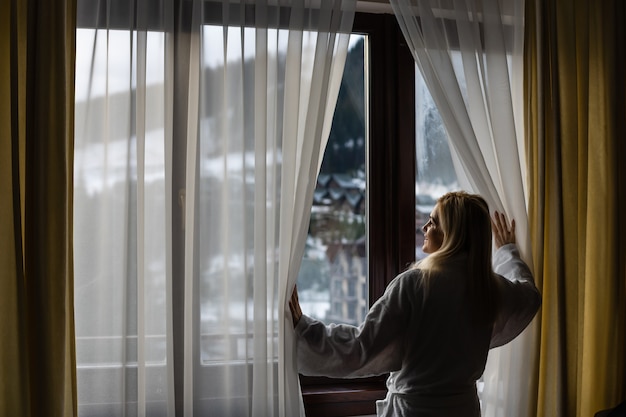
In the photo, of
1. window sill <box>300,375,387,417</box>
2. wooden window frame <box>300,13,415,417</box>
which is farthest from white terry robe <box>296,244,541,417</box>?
wooden window frame <box>300,13,415,417</box>

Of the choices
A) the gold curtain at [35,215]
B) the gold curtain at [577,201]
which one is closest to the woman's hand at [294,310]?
the gold curtain at [35,215]

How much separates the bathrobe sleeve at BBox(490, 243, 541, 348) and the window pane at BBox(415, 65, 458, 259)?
45 cm

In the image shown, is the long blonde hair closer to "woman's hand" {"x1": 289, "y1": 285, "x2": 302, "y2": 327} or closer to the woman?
the woman

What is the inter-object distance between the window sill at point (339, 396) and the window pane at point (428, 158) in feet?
1.81

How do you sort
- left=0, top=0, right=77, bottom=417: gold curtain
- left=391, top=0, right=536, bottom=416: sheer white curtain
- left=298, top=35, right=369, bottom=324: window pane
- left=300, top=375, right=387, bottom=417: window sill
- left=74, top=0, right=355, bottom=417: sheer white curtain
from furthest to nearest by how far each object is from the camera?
left=298, top=35, right=369, bottom=324: window pane, left=300, top=375, right=387, bottom=417: window sill, left=391, top=0, right=536, bottom=416: sheer white curtain, left=74, top=0, right=355, bottom=417: sheer white curtain, left=0, top=0, right=77, bottom=417: gold curtain

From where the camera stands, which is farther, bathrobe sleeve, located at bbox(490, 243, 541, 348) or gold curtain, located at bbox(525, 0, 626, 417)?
gold curtain, located at bbox(525, 0, 626, 417)

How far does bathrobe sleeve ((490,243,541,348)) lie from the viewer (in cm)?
221

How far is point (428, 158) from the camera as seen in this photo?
2.76 meters

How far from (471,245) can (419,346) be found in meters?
0.34

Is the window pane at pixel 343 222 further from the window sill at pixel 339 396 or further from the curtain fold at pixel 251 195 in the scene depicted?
the curtain fold at pixel 251 195

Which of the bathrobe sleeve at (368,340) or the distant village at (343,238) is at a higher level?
the distant village at (343,238)

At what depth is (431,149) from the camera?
2.76 meters

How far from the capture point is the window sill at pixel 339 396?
8.39ft

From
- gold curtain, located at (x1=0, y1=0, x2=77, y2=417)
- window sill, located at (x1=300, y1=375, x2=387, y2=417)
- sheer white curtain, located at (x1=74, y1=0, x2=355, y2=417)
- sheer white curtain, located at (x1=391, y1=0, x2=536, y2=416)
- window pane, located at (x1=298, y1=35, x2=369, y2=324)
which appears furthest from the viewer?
window pane, located at (x1=298, y1=35, x2=369, y2=324)
